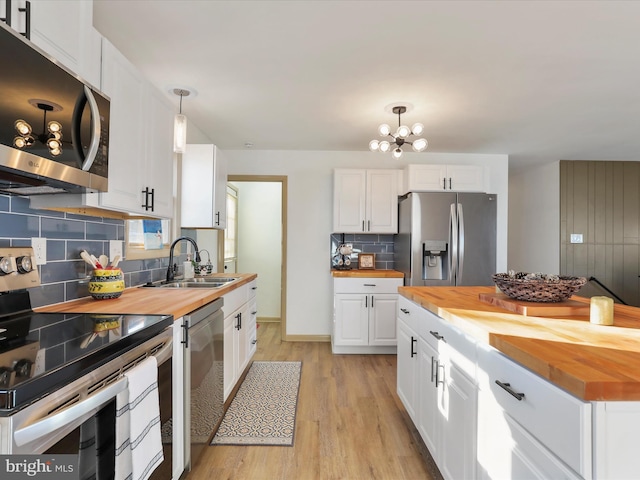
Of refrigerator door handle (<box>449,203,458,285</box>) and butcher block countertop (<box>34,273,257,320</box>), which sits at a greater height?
refrigerator door handle (<box>449,203,458,285</box>)

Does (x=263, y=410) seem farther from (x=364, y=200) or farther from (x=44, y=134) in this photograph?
(x=364, y=200)

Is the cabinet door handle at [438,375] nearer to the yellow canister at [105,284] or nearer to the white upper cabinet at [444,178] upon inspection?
the yellow canister at [105,284]

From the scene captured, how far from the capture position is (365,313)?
395cm

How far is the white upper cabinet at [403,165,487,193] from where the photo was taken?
13.1ft

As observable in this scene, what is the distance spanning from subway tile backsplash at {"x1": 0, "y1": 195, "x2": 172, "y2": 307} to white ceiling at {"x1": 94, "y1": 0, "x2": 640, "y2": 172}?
110 centimetres

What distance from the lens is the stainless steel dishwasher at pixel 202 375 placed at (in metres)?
1.70

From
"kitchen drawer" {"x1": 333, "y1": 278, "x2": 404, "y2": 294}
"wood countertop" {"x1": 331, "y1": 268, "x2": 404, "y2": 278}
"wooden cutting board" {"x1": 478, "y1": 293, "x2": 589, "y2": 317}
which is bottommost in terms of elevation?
"kitchen drawer" {"x1": 333, "y1": 278, "x2": 404, "y2": 294}

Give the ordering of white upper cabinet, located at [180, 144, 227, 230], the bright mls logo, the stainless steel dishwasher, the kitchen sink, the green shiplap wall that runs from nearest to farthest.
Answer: the bright mls logo → the stainless steel dishwasher → the kitchen sink → white upper cabinet, located at [180, 144, 227, 230] → the green shiplap wall

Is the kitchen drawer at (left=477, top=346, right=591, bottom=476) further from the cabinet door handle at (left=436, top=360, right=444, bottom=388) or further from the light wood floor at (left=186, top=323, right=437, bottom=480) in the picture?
the light wood floor at (left=186, top=323, right=437, bottom=480)

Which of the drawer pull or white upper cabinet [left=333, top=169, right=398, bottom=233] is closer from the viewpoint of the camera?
the drawer pull

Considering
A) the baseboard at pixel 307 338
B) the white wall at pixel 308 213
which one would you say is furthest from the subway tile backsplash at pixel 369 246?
the baseboard at pixel 307 338

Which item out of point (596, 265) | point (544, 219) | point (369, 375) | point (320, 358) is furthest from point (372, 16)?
point (596, 265)

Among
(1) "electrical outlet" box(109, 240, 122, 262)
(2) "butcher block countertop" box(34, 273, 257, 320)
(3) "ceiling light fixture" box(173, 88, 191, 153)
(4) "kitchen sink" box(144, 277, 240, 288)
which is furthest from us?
(4) "kitchen sink" box(144, 277, 240, 288)

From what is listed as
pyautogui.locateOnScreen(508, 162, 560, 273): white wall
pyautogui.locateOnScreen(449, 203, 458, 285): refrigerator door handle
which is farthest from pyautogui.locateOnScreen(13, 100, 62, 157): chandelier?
pyautogui.locateOnScreen(508, 162, 560, 273): white wall
